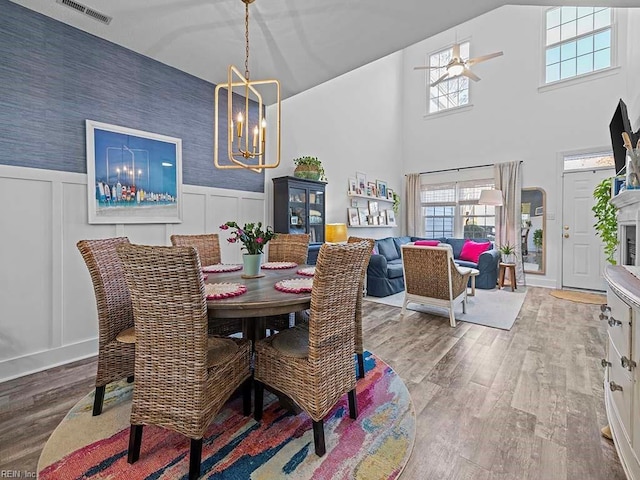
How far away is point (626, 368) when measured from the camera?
3.87 ft

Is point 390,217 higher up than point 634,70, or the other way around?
point 634,70

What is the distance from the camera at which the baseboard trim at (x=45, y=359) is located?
222 centimetres

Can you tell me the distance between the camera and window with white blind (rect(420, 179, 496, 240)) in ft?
20.5

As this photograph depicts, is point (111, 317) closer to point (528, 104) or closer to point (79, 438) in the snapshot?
point (79, 438)

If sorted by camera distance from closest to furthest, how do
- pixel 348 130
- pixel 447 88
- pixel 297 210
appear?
pixel 297 210 → pixel 348 130 → pixel 447 88

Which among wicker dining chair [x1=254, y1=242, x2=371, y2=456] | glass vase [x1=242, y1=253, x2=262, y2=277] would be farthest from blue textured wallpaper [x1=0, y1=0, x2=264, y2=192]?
wicker dining chair [x1=254, y1=242, x2=371, y2=456]

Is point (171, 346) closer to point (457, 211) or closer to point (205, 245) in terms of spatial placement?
point (205, 245)

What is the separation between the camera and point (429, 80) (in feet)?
22.7

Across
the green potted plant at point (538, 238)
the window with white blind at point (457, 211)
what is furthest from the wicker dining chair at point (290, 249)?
the green potted plant at point (538, 238)

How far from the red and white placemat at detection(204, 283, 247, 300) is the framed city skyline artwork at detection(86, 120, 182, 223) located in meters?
1.59

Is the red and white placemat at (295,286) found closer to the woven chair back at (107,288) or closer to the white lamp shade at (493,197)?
the woven chair back at (107,288)

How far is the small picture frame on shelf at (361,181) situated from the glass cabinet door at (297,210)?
1.96 m

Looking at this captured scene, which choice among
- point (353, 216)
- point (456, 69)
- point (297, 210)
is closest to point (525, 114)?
point (456, 69)

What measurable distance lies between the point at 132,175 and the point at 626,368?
359 centimetres
